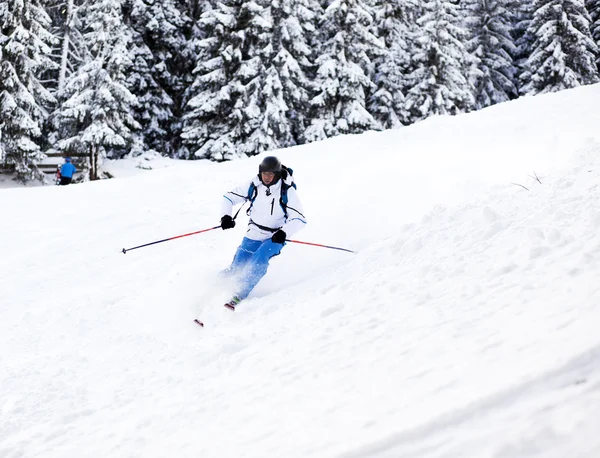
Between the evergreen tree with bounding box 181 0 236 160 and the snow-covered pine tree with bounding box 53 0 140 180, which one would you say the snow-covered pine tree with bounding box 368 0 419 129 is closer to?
the evergreen tree with bounding box 181 0 236 160

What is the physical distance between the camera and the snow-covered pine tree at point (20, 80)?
1833cm

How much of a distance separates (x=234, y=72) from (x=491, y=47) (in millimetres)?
15652

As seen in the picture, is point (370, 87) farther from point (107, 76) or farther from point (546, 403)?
A: point (546, 403)

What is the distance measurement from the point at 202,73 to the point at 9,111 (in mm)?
7929

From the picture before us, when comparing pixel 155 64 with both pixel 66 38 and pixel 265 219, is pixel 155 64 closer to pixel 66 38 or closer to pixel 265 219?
pixel 66 38

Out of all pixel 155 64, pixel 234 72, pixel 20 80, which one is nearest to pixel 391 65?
pixel 234 72

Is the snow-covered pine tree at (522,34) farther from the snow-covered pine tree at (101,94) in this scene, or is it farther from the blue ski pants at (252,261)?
the blue ski pants at (252,261)

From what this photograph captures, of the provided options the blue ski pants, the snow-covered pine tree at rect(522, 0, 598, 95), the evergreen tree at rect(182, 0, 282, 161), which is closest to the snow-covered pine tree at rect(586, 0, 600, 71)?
the snow-covered pine tree at rect(522, 0, 598, 95)

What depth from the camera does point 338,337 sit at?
132 inches

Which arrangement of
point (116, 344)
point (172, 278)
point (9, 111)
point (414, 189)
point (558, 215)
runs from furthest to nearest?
point (9, 111)
point (414, 189)
point (172, 278)
point (116, 344)
point (558, 215)

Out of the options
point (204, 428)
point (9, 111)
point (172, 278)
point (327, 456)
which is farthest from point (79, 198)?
point (9, 111)

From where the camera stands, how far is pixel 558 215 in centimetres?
389

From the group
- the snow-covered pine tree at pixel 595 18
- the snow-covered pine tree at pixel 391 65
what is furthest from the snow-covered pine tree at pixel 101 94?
the snow-covered pine tree at pixel 595 18

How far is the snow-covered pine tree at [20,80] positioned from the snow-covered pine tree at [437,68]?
50.5 feet
